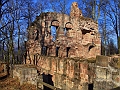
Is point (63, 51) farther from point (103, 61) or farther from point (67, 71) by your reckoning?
point (103, 61)

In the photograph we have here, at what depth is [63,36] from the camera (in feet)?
65.0

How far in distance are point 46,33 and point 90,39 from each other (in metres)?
6.16

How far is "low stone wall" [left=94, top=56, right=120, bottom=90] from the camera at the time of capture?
429 centimetres

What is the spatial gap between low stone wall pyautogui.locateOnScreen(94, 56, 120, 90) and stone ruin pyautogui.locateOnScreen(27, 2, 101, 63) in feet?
42.8

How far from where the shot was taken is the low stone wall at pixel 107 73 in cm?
429

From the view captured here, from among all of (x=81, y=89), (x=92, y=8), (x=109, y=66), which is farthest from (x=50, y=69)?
(x=92, y=8)

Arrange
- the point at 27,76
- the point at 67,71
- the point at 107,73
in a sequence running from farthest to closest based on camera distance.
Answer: the point at 67,71 < the point at 27,76 < the point at 107,73

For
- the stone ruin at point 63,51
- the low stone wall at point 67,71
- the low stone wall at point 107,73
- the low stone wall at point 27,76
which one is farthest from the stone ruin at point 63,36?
the low stone wall at point 107,73

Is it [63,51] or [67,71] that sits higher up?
[63,51]

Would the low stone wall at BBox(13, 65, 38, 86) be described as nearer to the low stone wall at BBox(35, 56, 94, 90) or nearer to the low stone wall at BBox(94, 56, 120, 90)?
the low stone wall at BBox(35, 56, 94, 90)

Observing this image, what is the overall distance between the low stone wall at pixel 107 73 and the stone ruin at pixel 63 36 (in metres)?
13.0

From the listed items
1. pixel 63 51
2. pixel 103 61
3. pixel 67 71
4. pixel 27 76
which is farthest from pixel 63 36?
pixel 103 61

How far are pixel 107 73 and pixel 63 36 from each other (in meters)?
15.5

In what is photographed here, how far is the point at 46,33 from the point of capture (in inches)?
732
